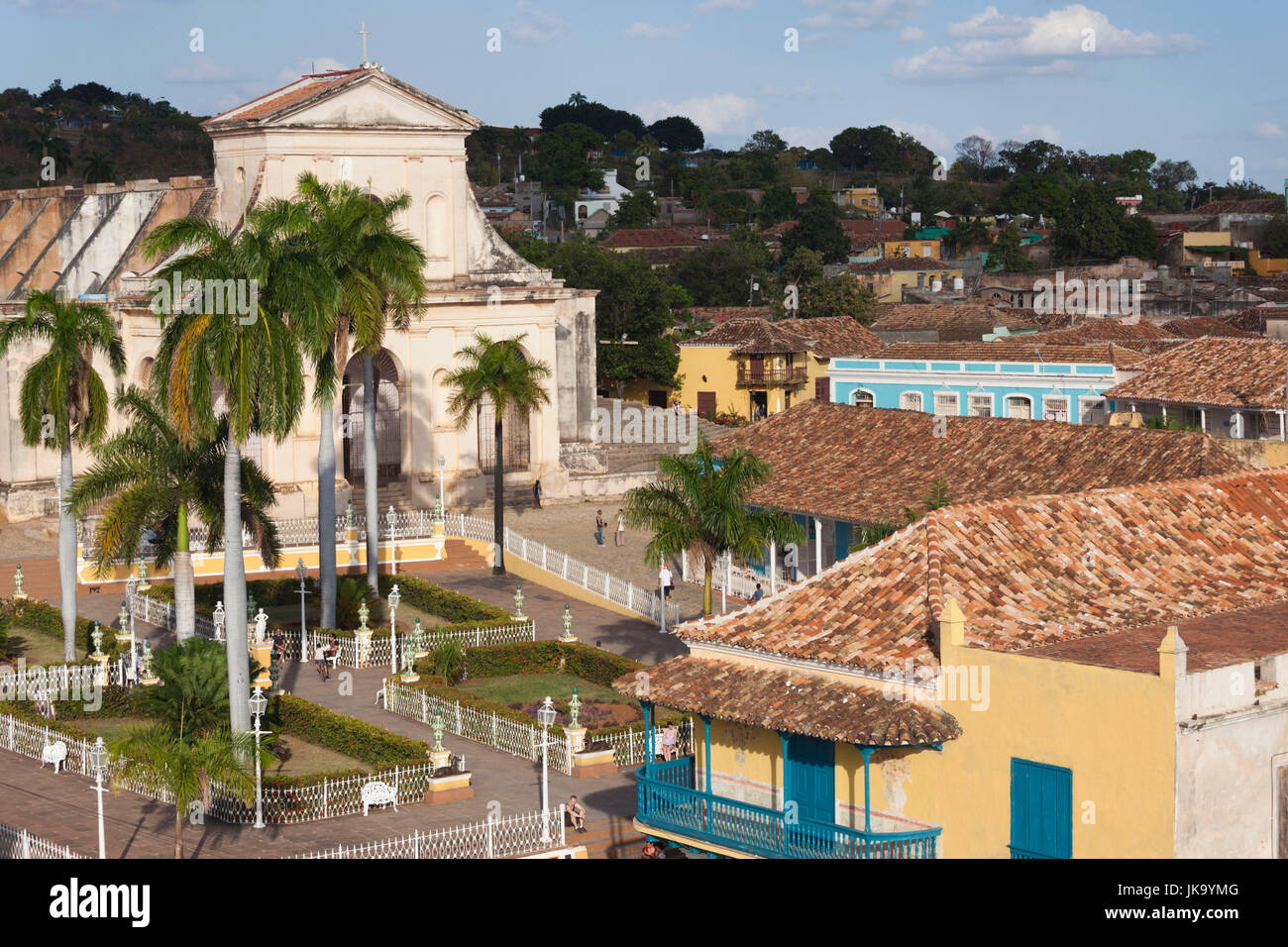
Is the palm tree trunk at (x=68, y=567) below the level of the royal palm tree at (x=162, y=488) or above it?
below

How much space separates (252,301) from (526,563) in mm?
16041

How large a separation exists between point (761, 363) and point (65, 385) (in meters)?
41.8

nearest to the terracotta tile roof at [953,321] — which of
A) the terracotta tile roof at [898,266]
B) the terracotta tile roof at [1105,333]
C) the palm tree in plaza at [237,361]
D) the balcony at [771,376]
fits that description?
the balcony at [771,376]

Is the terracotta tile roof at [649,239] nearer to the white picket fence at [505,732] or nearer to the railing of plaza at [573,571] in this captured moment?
the railing of plaza at [573,571]

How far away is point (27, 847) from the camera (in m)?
23.0

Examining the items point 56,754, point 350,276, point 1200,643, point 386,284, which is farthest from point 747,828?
point 386,284

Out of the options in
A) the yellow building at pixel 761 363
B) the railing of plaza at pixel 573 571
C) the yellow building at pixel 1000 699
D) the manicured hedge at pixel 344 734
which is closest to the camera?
the yellow building at pixel 1000 699

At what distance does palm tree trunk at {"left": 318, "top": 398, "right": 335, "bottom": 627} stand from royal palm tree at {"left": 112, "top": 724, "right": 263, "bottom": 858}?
10361 millimetres

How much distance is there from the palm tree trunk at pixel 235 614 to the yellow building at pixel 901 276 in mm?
78326

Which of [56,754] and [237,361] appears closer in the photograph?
[237,361]

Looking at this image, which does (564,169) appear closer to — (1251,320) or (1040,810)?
(1251,320)

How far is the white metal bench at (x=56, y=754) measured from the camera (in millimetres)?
28750

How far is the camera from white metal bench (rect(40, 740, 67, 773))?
1132 inches

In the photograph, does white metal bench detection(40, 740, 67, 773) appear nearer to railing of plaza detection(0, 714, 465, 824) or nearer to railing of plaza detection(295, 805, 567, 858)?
railing of plaza detection(0, 714, 465, 824)
